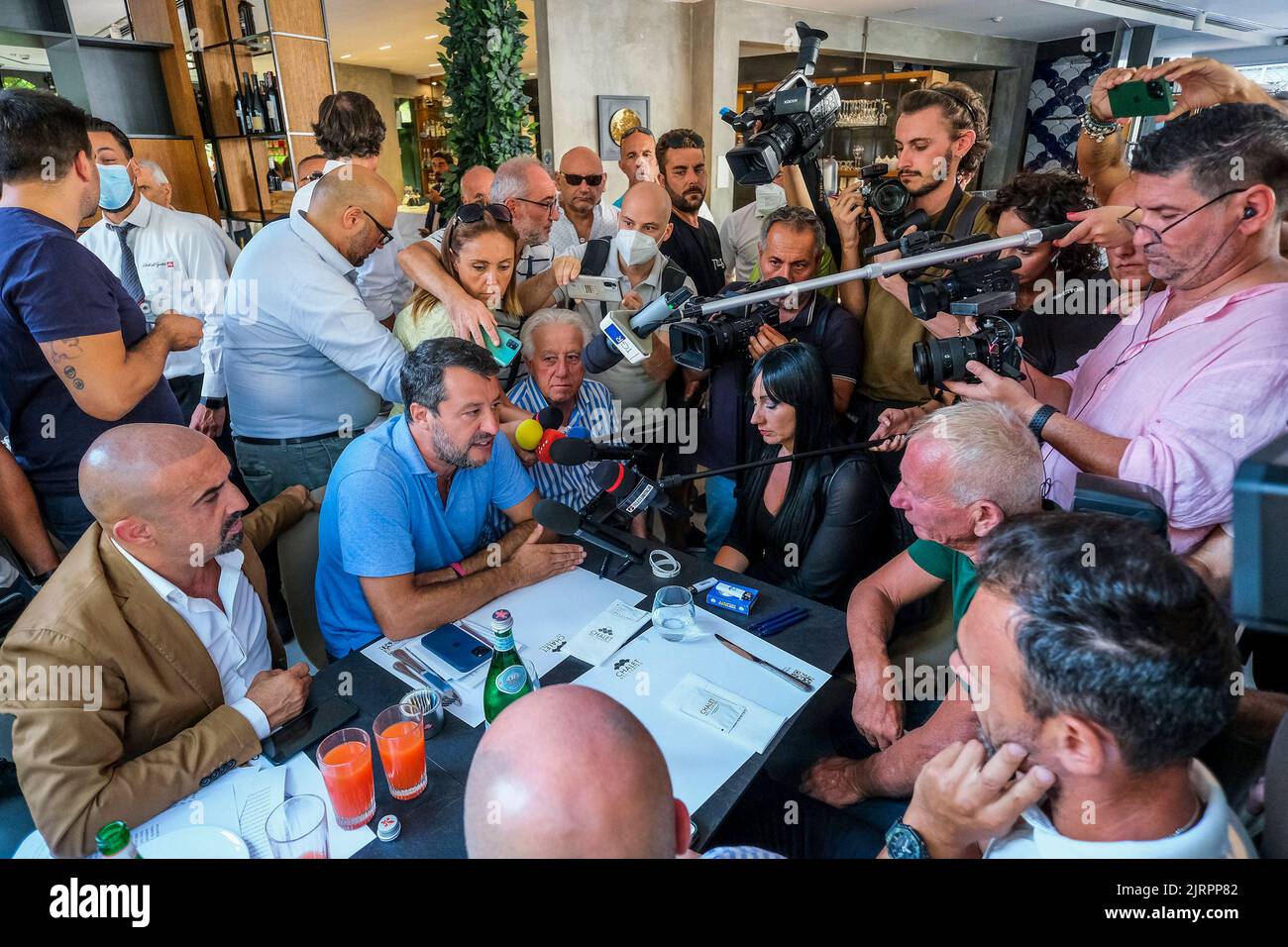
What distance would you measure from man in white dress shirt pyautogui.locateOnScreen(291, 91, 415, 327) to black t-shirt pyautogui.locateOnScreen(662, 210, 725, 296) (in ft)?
4.62

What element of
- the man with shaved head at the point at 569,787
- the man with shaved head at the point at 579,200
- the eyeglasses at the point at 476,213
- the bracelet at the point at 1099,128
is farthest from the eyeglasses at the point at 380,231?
the bracelet at the point at 1099,128

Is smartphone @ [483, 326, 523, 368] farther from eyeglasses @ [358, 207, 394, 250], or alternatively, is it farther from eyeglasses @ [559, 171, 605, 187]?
eyeglasses @ [559, 171, 605, 187]

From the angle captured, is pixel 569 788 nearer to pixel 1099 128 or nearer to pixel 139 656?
pixel 139 656

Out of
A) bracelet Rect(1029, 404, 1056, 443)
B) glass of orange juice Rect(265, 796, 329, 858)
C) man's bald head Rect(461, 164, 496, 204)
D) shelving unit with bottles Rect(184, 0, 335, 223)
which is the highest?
shelving unit with bottles Rect(184, 0, 335, 223)

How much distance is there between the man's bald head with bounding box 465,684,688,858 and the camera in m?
0.86

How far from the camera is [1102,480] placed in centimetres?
135

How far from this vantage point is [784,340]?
9.21 ft

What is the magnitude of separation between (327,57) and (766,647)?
5940 mm

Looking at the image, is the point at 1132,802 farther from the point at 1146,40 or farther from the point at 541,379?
the point at 1146,40

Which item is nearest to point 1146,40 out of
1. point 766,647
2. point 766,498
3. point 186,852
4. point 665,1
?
point 665,1

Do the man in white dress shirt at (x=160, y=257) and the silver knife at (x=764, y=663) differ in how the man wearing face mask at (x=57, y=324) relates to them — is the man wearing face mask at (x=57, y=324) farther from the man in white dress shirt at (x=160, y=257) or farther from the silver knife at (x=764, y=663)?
the silver knife at (x=764, y=663)

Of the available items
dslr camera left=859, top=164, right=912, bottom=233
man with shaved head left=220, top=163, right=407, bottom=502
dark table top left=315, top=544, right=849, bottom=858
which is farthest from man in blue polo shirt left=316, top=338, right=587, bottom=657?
dslr camera left=859, top=164, right=912, bottom=233

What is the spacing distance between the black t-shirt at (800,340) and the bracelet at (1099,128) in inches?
54.7

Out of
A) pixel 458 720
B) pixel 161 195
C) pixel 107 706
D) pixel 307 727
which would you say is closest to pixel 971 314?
pixel 458 720
